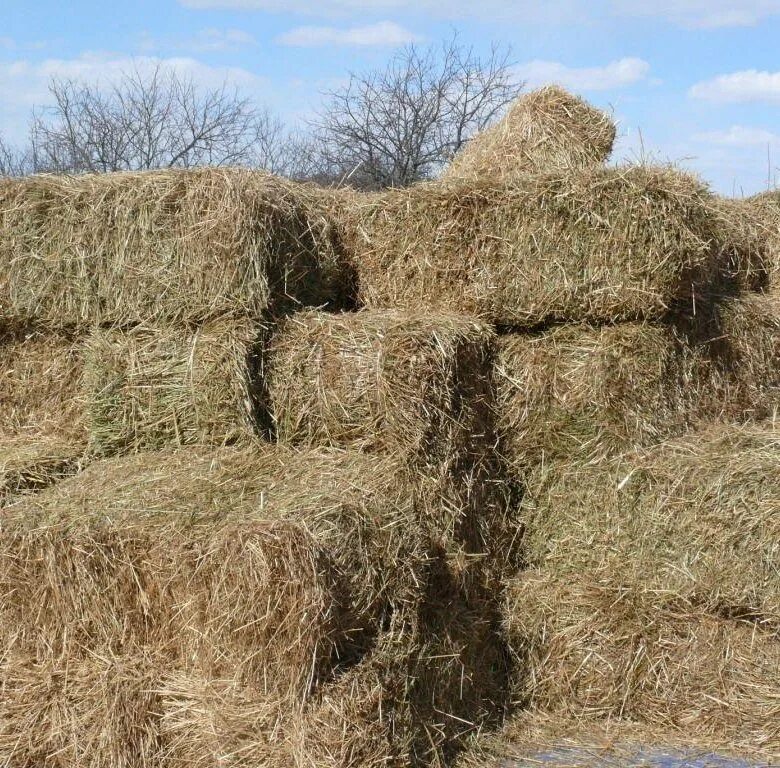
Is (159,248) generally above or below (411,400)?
above

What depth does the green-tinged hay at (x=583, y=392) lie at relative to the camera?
16.9 feet

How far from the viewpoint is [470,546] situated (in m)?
4.94

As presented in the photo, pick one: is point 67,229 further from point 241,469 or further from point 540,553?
point 540,553

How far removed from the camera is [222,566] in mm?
4043

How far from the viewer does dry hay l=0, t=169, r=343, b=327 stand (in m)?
5.19

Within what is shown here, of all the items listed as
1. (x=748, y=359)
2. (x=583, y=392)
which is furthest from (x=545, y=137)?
(x=583, y=392)

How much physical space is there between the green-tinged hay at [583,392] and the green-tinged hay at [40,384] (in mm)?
2302

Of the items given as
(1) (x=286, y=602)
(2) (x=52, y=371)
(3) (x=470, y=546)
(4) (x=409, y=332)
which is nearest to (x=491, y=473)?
(3) (x=470, y=546)

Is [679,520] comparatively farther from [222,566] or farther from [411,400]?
[222,566]

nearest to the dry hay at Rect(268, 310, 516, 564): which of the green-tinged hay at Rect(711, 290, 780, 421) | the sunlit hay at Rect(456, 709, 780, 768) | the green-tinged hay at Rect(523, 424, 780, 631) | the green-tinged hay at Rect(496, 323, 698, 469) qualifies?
the green-tinged hay at Rect(496, 323, 698, 469)

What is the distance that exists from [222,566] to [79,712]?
0.98 meters

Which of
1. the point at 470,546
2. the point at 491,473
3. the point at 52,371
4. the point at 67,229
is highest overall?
the point at 67,229

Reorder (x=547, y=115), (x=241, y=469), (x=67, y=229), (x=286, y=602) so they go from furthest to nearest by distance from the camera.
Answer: (x=547, y=115) < (x=67, y=229) < (x=241, y=469) < (x=286, y=602)

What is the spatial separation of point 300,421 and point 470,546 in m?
1.03
